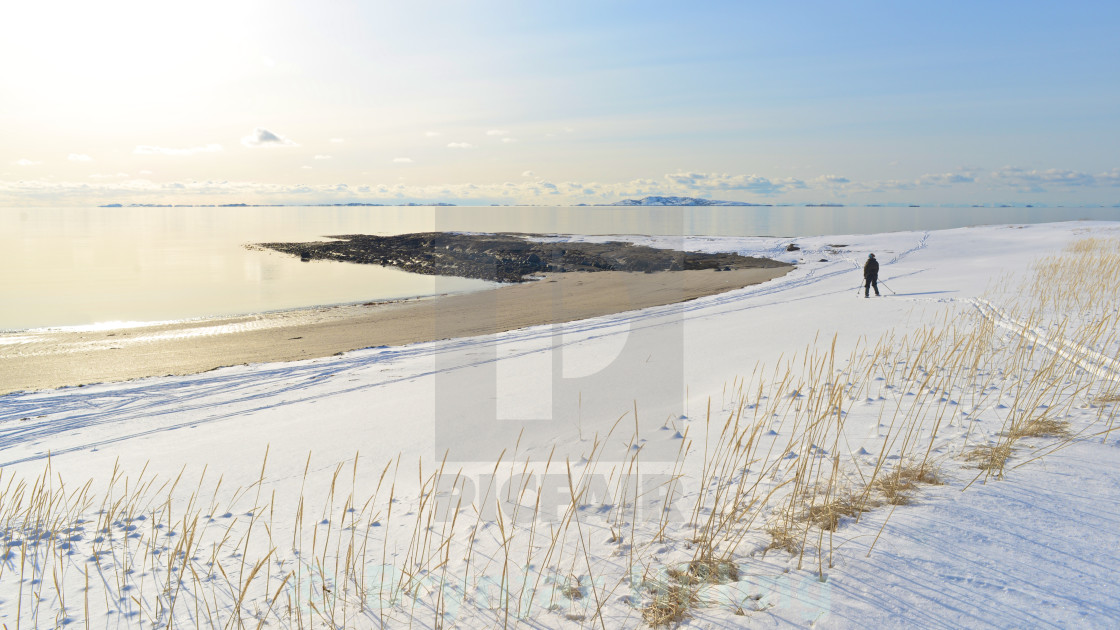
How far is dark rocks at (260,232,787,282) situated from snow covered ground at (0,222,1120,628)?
2470cm

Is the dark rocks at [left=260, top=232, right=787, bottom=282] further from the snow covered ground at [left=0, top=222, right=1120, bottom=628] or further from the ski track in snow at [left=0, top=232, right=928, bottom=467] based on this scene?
the snow covered ground at [left=0, top=222, right=1120, bottom=628]

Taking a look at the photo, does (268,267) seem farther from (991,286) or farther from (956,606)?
(956,606)

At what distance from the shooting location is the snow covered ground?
275cm

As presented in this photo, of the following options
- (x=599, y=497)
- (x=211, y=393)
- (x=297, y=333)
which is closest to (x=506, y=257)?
(x=297, y=333)

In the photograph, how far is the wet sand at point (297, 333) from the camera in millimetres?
14570

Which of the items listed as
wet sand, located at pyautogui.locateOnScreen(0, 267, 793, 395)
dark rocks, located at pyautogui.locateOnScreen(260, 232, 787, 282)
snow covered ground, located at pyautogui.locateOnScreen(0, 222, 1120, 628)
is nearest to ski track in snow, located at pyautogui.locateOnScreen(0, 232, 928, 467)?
snow covered ground, located at pyautogui.locateOnScreen(0, 222, 1120, 628)

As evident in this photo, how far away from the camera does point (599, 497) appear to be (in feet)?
13.8

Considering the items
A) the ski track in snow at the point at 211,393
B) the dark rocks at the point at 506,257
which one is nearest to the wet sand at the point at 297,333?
the ski track in snow at the point at 211,393

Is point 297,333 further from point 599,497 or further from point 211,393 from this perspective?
point 599,497

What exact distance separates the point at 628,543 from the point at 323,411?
610cm

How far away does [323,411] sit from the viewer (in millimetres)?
8156

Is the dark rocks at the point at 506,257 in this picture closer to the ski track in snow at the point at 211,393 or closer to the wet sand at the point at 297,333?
the wet sand at the point at 297,333

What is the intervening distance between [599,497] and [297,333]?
56.0ft

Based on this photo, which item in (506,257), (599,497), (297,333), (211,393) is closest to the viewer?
(599,497)
